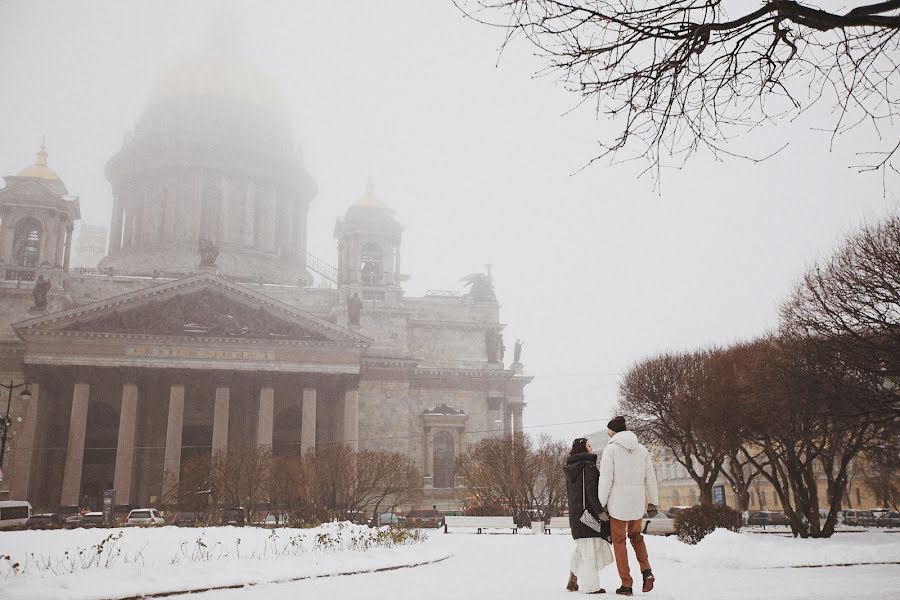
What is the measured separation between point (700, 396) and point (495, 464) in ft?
38.5

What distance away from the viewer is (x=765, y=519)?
1694 inches

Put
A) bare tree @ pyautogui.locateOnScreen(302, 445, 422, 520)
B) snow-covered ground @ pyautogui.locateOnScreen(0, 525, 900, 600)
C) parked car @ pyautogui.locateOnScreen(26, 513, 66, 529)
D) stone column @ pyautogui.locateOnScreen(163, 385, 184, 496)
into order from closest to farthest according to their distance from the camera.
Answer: snow-covered ground @ pyautogui.locateOnScreen(0, 525, 900, 600) → bare tree @ pyautogui.locateOnScreen(302, 445, 422, 520) → parked car @ pyautogui.locateOnScreen(26, 513, 66, 529) → stone column @ pyautogui.locateOnScreen(163, 385, 184, 496)

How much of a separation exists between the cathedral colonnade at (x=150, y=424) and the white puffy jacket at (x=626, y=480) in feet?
120

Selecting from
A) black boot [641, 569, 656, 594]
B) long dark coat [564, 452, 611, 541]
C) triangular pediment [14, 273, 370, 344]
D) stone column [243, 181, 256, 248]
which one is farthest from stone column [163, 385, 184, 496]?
black boot [641, 569, 656, 594]

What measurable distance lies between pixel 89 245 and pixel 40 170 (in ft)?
224

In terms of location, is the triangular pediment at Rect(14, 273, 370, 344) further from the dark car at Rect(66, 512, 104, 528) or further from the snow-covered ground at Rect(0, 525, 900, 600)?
the snow-covered ground at Rect(0, 525, 900, 600)

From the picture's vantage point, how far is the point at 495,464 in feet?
131

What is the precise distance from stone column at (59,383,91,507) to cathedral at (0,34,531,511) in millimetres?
132

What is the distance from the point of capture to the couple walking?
9.46 metres

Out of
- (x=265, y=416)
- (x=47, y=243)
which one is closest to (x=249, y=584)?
(x=265, y=416)

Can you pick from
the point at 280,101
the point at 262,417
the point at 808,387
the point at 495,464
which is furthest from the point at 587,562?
the point at 280,101

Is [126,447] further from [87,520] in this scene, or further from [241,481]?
[241,481]

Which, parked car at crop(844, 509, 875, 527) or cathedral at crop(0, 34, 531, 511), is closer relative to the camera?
parked car at crop(844, 509, 875, 527)

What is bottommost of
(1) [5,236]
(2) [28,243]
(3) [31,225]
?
(2) [28,243]
